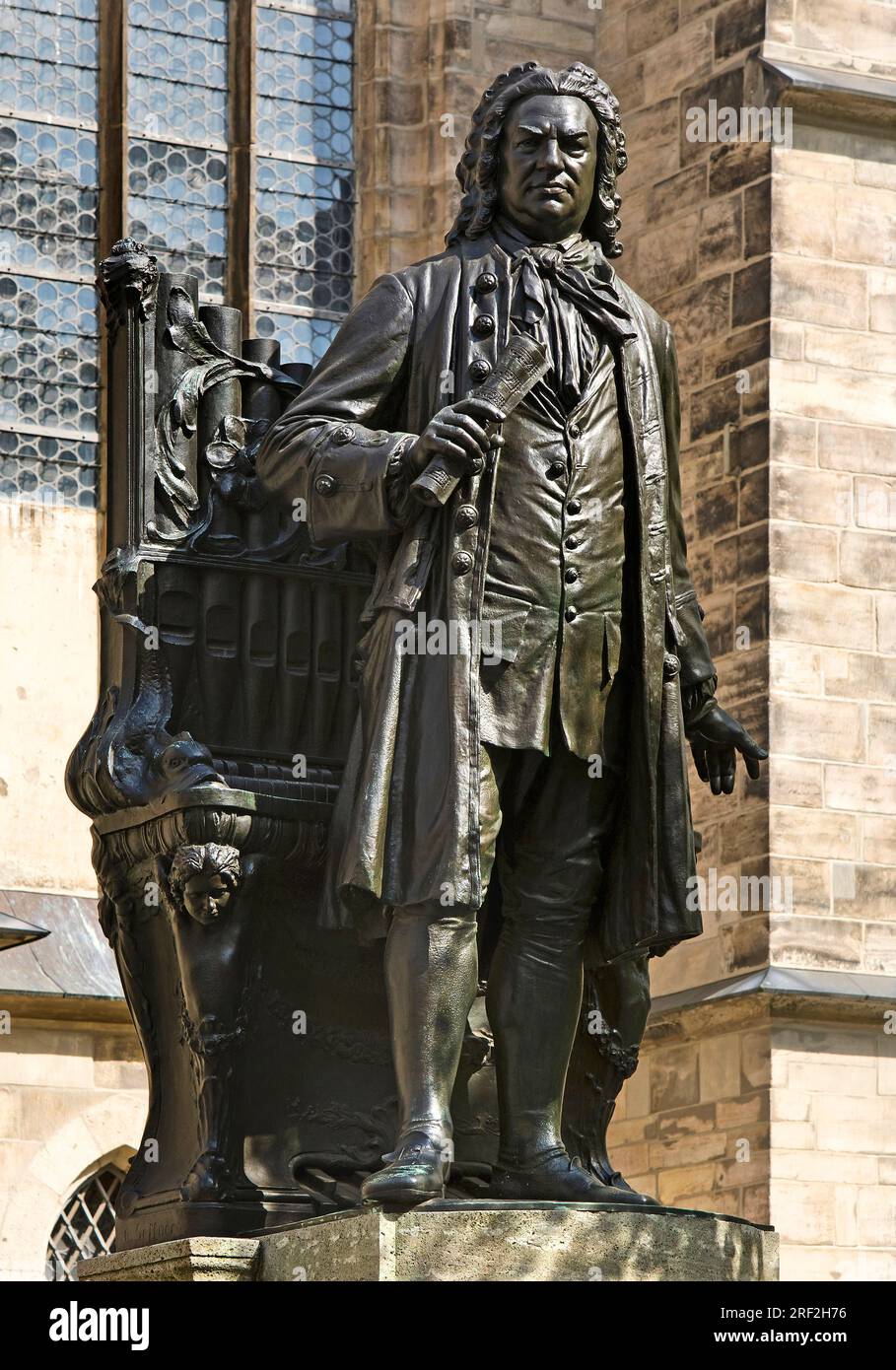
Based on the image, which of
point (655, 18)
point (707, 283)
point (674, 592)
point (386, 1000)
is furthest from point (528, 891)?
point (655, 18)

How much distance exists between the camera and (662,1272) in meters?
5.13

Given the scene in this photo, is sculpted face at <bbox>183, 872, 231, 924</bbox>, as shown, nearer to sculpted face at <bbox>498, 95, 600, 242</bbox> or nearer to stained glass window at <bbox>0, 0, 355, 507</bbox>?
sculpted face at <bbox>498, 95, 600, 242</bbox>

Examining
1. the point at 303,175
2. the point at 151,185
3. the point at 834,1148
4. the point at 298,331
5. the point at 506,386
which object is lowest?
the point at 834,1148

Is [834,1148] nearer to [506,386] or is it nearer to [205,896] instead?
[205,896]

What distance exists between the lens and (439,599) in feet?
17.7

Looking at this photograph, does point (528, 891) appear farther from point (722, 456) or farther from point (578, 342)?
point (722, 456)

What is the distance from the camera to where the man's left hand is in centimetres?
600

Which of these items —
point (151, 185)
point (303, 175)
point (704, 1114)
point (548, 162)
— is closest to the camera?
point (548, 162)

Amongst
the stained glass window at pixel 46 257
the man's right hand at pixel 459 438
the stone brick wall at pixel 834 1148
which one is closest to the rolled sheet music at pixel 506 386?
the man's right hand at pixel 459 438

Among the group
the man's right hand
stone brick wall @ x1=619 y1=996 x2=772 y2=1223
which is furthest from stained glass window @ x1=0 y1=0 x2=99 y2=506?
the man's right hand

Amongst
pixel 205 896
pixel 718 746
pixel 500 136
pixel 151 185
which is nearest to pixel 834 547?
pixel 151 185

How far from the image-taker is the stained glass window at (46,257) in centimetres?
1317

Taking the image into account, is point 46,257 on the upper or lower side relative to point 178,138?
lower

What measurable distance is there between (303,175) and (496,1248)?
9.61 m
